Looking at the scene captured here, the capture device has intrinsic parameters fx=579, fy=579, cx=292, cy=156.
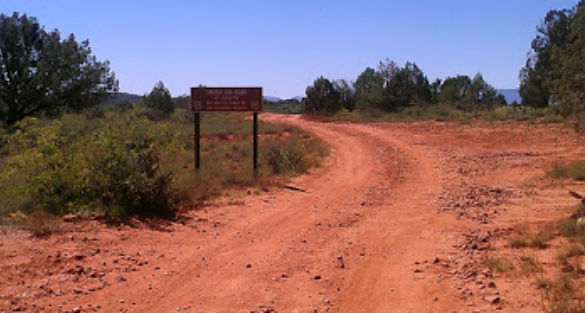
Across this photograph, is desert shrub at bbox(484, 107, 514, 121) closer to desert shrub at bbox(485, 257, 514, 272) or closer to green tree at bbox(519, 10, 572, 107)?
green tree at bbox(519, 10, 572, 107)

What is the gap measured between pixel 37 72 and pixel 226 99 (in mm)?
21257

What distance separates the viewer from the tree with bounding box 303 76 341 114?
51.2 m

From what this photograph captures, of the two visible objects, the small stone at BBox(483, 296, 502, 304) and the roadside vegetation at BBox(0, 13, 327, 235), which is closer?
the small stone at BBox(483, 296, 502, 304)

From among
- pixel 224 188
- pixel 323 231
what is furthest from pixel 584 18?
pixel 224 188

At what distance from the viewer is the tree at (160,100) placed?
162 ft

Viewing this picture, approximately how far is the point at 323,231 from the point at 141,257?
2.94 meters

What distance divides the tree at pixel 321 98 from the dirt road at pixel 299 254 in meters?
36.6

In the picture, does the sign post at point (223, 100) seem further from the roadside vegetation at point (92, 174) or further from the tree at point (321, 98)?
the tree at point (321, 98)

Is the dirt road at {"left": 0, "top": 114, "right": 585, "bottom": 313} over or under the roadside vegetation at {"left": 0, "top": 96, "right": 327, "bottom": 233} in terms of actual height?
under

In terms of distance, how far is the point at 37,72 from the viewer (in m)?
32.5

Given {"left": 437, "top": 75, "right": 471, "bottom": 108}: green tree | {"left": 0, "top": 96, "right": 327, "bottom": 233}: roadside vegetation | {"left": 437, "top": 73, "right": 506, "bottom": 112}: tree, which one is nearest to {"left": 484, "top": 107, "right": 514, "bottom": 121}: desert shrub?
{"left": 437, "top": 75, "right": 471, "bottom": 108}: green tree

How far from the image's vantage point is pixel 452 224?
9531 mm

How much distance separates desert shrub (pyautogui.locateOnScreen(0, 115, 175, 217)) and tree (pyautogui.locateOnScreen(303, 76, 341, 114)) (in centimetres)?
4052

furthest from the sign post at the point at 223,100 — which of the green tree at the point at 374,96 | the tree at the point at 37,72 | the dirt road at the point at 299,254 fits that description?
the green tree at the point at 374,96
